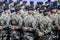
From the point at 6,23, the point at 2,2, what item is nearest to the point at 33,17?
the point at 6,23

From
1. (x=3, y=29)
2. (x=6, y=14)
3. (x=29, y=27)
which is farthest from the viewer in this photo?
(x=6, y=14)

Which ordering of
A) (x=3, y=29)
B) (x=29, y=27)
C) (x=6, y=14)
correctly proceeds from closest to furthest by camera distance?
(x=29, y=27)
(x=3, y=29)
(x=6, y=14)

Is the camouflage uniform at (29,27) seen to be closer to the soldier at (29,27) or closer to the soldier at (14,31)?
the soldier at (29,27)

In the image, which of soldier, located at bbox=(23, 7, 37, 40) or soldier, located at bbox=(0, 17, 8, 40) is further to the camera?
soldier, located at bbox=(0, 17, 8, 40)

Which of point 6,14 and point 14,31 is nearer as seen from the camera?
point 14,31

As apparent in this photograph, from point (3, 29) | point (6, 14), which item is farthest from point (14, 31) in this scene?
point (6, 14)

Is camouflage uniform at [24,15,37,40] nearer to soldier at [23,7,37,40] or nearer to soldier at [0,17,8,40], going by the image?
soldier at [23,7,37,40]

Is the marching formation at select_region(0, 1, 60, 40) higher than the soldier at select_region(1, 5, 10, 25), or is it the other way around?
the soldier at select_region(1, 5, 10, 25)

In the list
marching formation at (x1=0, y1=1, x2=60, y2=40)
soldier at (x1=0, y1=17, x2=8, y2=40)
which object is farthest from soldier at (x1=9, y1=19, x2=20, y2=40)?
soldier at (x1=0, y1=17, x2=8, y2=40)

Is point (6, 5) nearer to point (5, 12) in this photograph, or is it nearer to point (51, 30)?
point (5, 12)

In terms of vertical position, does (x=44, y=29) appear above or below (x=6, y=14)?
below

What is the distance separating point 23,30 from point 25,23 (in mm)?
165

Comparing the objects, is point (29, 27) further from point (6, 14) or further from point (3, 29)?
point (6, 14)

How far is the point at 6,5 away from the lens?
683 cm
